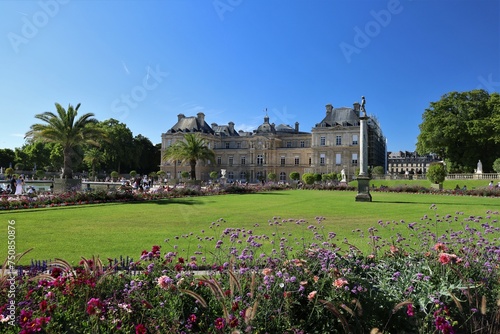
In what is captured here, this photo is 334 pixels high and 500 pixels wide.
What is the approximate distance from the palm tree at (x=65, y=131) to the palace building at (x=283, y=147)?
44576mm

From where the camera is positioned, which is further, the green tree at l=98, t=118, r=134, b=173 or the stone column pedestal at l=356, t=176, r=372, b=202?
the green tree at l=98, t=118, r=134, b=173

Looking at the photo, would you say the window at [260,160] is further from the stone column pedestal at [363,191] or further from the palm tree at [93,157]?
the stone column pedestal at [363,191]

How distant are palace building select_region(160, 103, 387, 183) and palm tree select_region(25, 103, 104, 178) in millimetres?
44576

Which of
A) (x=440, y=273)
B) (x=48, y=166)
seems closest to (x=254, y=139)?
(x=48, y=166)

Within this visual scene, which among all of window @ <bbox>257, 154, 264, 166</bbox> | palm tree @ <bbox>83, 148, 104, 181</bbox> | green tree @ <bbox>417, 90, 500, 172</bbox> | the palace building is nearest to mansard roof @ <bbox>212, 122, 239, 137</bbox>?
the palace building

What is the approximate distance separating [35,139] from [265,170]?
194 feet

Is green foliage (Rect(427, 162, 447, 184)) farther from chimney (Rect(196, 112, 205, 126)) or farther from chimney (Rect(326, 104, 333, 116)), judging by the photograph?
chimney (Rect(196, 112, 205, 126))

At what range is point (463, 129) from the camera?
47281mm

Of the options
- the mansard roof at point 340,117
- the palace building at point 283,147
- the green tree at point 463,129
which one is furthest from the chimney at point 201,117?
the green tree at point 463,129

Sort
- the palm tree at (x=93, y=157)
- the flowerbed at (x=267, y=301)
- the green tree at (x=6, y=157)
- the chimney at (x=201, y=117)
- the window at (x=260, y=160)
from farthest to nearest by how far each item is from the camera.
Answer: the chimney at (x=201, y=117), the window at (x=260, y=160), the green tree at (x=6, y=157), the palm tree at (x=93, y=157), the flowerbed at (x=267, y=301)

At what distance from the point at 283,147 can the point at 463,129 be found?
41.7 metres

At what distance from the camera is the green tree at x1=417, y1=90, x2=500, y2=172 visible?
45.4 metres

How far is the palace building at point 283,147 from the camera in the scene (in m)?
71.8

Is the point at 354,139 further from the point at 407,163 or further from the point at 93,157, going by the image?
the point at 407,163
